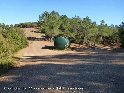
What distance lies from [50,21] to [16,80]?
108 feet

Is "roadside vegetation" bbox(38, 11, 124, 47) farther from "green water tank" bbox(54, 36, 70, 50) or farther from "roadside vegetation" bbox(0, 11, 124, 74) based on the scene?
"green water tank" bbox(54, 36, 70, 50)

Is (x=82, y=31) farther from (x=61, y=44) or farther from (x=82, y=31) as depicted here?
(x=61, y=44)

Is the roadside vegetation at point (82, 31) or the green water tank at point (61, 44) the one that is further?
the roadside vegetation at point (82, 31)

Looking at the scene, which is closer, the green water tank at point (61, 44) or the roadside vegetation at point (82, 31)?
the green water tank at point (61, 44)

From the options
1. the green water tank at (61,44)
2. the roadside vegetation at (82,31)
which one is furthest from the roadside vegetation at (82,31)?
the green water tank at (61,44)

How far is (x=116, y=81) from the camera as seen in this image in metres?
14.7

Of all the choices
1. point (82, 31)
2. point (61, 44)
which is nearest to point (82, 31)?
point (82, 31)

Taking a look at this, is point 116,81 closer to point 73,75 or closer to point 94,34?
point 73,75

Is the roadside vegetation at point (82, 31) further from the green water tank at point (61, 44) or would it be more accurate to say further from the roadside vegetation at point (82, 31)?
the green water tank at point (61, 44)

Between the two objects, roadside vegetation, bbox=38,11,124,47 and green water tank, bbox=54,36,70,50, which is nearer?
green water tank, bbox=54,36,70,50

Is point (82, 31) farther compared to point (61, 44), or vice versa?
point (82, 31)

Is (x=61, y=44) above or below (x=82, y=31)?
below

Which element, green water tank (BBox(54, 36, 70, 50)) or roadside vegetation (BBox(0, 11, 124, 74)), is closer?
green water tank (BBox(54, 36, 70, 50))

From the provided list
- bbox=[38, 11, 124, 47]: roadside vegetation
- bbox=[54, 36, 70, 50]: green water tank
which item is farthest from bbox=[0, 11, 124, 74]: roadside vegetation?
bbox=[54, 36, 70, 50]: green water tank
